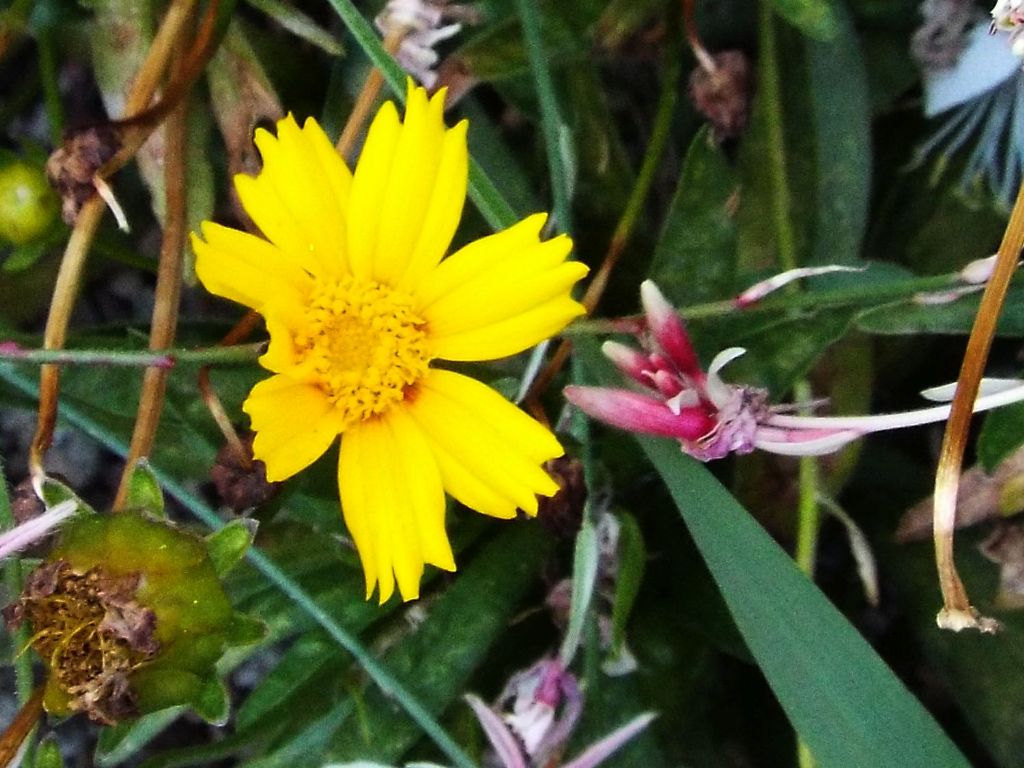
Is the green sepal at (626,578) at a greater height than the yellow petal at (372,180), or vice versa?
the yellow petal at (372,180)

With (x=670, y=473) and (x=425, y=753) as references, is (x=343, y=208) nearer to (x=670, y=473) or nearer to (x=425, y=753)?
(x=670, y=473)

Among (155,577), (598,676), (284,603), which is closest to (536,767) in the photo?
(598,676)

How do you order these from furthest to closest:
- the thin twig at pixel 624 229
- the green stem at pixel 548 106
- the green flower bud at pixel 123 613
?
the thin twig at pixel 624 229 → the green stem at pixel 548 106 → the green flower bud at pixel 123 613

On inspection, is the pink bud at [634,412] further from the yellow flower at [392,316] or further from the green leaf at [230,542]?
the green leaf at [230,542]

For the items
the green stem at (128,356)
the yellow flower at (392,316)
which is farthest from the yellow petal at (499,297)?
the green stem at (128,356)

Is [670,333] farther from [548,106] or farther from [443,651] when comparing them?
[443,651]

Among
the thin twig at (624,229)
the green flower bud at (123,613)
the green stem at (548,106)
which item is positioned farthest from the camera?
the thin twig at (624,229)

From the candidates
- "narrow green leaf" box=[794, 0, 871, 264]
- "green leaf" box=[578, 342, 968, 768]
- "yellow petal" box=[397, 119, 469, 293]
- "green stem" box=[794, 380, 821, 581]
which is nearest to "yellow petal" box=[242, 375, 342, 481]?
"yellow petal" box=[397, 119, 469, 293]

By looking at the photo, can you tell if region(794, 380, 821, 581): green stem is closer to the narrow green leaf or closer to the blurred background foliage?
the blurred background foliage
